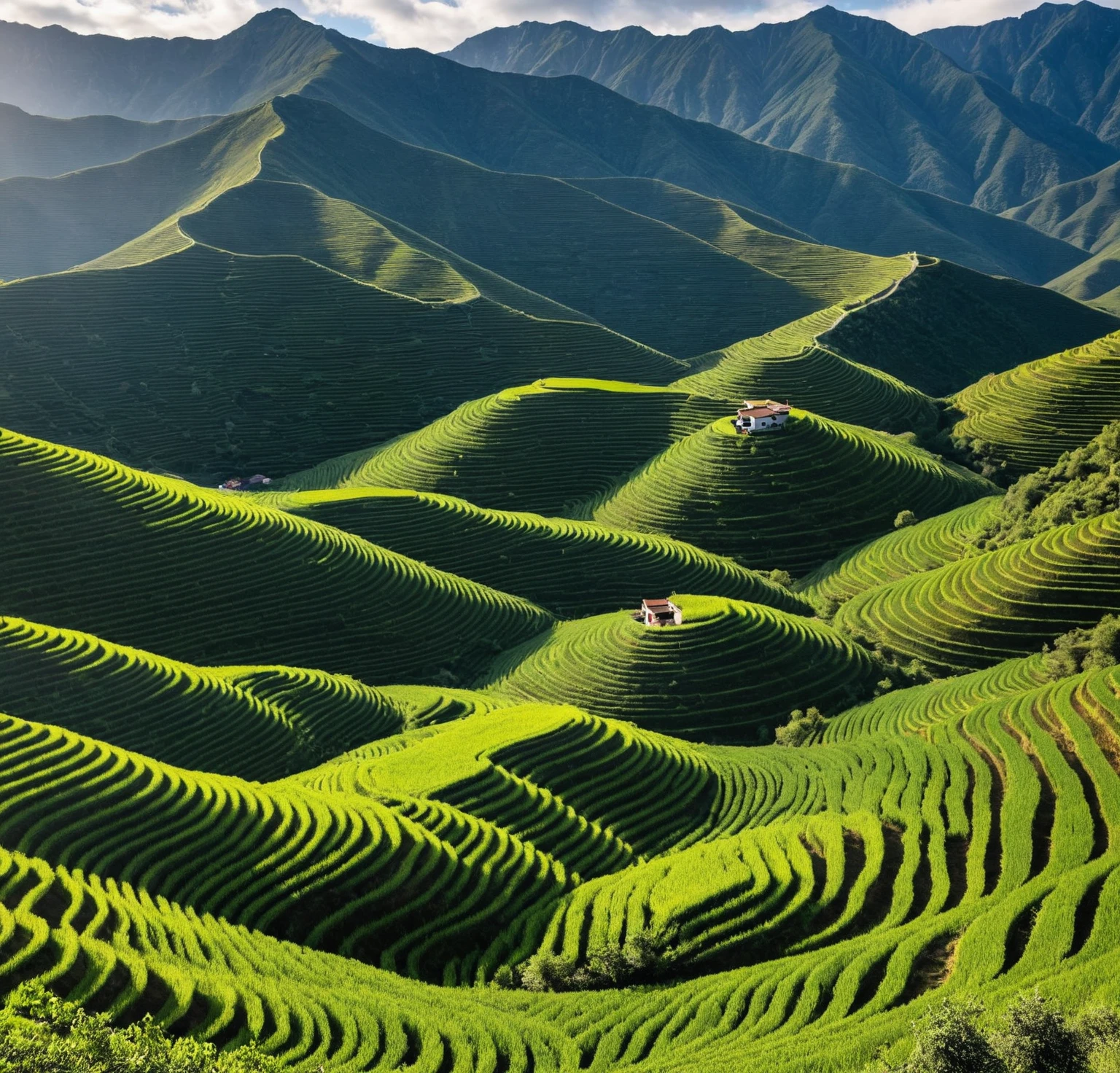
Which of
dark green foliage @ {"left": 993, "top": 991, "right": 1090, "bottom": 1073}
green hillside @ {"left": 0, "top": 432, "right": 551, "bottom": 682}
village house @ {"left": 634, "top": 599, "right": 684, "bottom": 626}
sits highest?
dark green foliage @ {"left": 993, "top": 991, "right": 1090, "bottom": 1073}

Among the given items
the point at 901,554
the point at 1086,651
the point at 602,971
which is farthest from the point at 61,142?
the point at 602,971

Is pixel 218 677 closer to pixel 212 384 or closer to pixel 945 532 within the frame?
pixel 945 532

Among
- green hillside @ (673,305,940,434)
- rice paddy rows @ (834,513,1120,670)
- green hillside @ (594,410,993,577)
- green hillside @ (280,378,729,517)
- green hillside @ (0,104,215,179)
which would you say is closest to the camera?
rice paddy rows @ (834,513,1120,670)

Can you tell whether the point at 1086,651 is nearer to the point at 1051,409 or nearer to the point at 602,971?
the point at 602,971

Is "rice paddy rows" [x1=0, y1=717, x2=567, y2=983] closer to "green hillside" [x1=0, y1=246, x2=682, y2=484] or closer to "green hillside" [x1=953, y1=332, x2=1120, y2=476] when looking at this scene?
"green hillside" [x1=0, y1=246, x2=682, y2=484]

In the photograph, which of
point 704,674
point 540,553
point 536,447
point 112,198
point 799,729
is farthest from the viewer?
point 112,198

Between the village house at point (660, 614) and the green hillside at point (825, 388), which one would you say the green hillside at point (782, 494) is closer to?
the green hillside at point (825, 388)

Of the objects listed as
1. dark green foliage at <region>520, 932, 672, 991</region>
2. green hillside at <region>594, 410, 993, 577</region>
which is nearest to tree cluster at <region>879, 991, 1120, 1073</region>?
A: dark green foliage at <region>520, 932, 672, 991</region>

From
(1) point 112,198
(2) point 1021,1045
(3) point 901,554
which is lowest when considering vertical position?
(3) point 901,554
